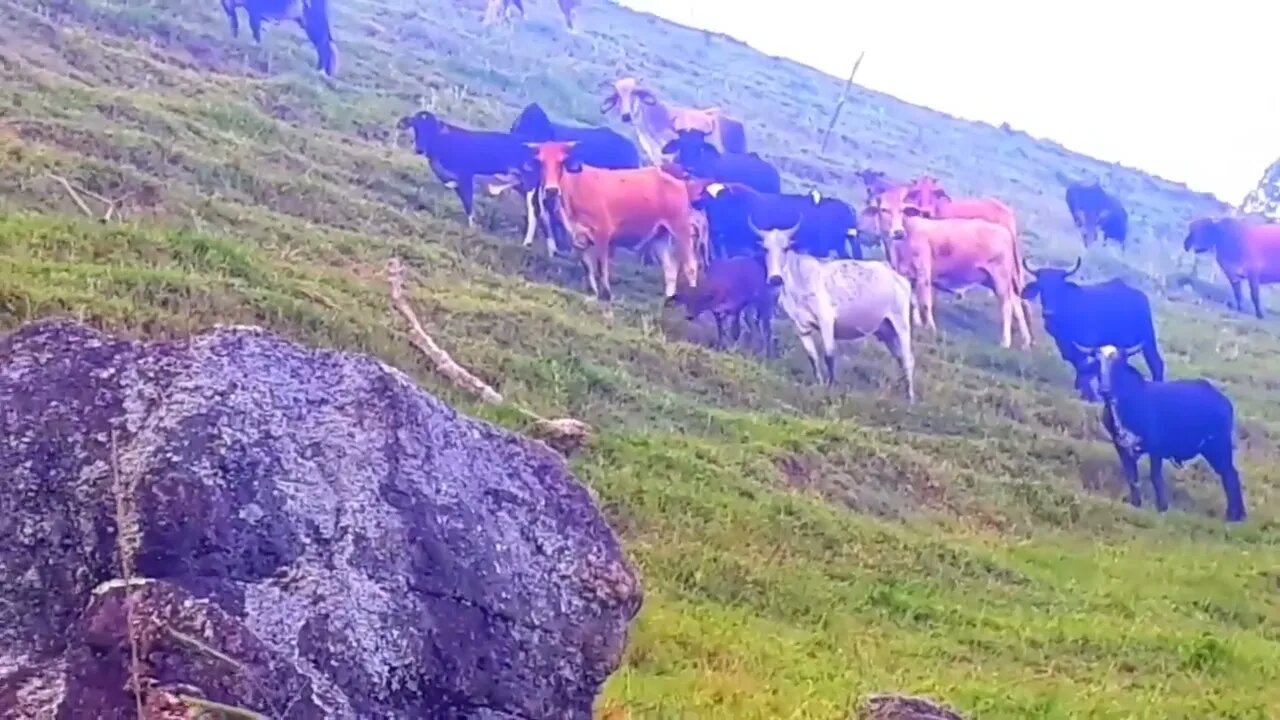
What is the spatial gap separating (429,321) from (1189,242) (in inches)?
677

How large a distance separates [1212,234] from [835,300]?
487 inches

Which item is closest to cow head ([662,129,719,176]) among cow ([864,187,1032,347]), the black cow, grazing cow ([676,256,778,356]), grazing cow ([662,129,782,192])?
grazing cow ([662,129,782,192])

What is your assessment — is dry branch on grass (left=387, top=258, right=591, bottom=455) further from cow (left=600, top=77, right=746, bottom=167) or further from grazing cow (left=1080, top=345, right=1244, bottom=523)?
cow (left=600, top=77, right=746, bottom=167)

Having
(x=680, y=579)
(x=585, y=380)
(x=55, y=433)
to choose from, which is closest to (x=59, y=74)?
(x=585, y=380)

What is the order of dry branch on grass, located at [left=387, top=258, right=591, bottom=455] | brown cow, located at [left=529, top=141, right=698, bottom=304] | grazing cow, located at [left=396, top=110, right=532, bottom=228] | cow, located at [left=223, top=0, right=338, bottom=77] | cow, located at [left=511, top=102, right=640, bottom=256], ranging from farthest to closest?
cow, located at [left=223, top=0, right=338, bottom=77] < cow, located at [left=511, top=102, right=640, bottom=256] < grazing cow, located at [left=396, top=110, right=532, bottom=228] < brown cow, located at [left=529, top=141, right=698, bottom=304] < dry branch on grass, located at [left=387, top=258, right=591, bottom=455]

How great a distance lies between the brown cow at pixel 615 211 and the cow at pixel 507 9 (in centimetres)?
1693

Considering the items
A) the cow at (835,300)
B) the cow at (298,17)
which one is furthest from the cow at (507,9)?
the cow at (835,300)

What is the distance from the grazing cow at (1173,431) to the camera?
14781mm

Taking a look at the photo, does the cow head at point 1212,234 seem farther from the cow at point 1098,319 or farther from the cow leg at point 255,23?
the cow leg at point 255,23

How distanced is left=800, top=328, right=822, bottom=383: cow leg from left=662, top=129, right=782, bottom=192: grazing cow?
16.7 ft

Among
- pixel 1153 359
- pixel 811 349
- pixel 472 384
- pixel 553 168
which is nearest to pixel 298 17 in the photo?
pixel 553 168

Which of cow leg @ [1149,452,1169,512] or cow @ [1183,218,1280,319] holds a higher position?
cow @ [1183,218,1280,319]

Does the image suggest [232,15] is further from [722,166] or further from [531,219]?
[531,219]

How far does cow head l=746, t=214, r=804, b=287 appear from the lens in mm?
17062
